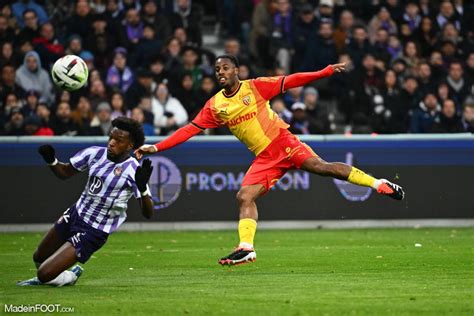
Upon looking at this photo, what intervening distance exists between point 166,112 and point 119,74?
5.00 ft

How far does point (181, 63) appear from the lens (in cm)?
2214

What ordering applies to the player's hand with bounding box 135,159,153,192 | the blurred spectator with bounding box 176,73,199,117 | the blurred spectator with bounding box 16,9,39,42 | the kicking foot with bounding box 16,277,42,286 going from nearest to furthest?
the player's hand with bounding box 135,159,153,192 < the kicking foot with bounding box 16,277,42,286 < the blurred spectator with bounding box 176,73,199,117 < the blurred spectator with bounding box 16,9,39,42

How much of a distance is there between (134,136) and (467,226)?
31.6ft

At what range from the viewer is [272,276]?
12.2 meters

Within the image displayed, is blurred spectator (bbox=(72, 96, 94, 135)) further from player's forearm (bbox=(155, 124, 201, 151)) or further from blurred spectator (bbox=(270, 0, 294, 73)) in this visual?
player's forearm (bbox=(155, 124, 201, 151))

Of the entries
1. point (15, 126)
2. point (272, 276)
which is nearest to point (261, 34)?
point (15, 126)

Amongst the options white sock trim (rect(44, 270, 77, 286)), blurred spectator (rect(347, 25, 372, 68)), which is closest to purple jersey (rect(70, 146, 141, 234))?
white sock trim (rect(44, 270, 77, 286))

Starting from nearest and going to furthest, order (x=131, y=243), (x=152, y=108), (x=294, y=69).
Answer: (x=131, y=243)
(x=152, y=108)
(x=294, y=69)

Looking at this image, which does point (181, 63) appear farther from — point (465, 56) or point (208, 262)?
point (208, 262)

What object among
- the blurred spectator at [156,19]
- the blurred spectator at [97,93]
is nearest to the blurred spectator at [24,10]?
the blurred spectator at [156,19]

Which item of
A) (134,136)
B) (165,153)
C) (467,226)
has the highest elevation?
(134,136)

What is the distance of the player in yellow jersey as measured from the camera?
43.2 feet

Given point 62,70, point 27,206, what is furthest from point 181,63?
point 62,70

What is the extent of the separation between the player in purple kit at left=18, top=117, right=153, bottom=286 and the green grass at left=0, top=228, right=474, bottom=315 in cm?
35
